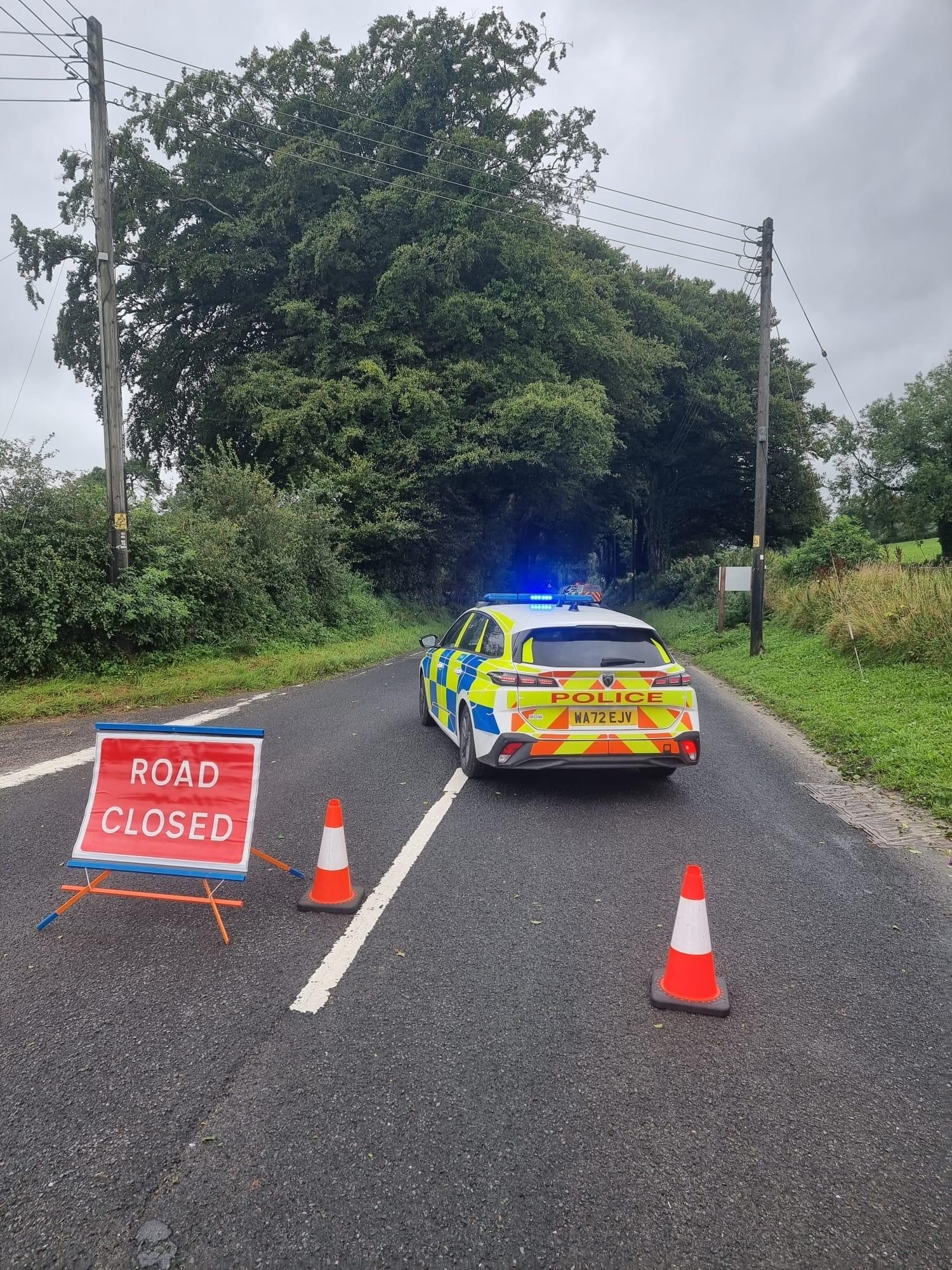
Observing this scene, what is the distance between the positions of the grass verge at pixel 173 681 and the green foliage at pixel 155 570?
42cm

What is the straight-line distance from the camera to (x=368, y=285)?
2606 cm

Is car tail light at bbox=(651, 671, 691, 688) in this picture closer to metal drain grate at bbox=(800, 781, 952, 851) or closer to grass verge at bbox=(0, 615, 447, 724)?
metal drain grate at bbox=(800, 781, 952, 851)

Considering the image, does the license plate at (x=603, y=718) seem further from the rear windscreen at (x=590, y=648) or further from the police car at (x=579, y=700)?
the rear windscreen at (x=590, y=648)

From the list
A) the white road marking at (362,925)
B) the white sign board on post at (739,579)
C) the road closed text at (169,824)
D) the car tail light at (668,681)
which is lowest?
the white road marking at (362,925)

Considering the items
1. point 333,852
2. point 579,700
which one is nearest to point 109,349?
point 579,700

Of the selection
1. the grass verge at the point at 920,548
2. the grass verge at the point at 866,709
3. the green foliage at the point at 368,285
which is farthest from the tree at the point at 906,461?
the grass verge at the point at 866,709

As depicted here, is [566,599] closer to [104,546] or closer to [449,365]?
[104,546]

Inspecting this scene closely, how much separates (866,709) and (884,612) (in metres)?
3.43

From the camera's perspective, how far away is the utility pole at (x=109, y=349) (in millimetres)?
11836

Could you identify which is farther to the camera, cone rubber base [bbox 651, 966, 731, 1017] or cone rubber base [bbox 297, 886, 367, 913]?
cone rubber base [bbox 297, 886, 367, 913]

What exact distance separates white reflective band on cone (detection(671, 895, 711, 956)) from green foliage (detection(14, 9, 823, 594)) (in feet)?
64.0

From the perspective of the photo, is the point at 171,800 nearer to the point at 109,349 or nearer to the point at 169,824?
the point at 169,824

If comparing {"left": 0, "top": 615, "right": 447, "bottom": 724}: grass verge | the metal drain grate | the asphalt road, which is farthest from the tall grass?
{"left": 0, "top": 615, "right": 447, "bottom": 724}: grass verge

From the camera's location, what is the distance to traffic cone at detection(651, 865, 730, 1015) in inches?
129
